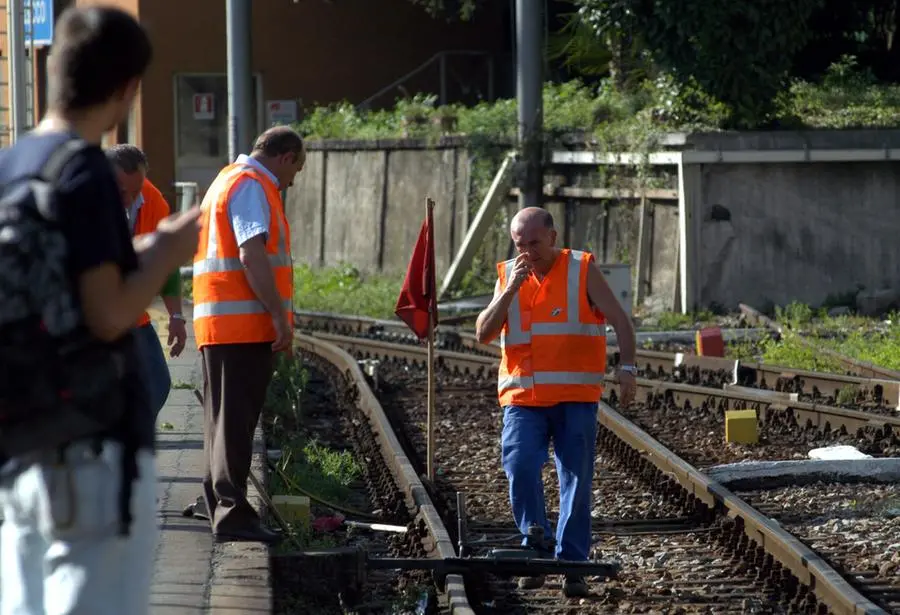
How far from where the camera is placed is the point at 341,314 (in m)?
22.0

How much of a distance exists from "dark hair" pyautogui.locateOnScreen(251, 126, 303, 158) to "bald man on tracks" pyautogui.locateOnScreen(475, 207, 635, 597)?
114cm

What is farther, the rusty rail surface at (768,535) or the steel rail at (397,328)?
the steel rail at (397,328)

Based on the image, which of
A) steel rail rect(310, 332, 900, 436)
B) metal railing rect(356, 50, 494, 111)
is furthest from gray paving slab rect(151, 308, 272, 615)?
metal railing rect(356, 50, 494, 111)

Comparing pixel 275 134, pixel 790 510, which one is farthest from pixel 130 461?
pixel 790 510

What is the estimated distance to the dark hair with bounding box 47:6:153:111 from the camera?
134 inches

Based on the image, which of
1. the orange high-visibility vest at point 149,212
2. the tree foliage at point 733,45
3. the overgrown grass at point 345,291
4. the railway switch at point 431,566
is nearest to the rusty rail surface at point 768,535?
the railway switch at point 431,566

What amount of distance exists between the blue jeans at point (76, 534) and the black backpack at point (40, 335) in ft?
0.22

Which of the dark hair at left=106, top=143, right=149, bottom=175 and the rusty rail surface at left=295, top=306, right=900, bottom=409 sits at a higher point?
the dark hair at left=106, top=143, right=149, bottom=175

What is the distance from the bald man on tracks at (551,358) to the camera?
7590 millimetres

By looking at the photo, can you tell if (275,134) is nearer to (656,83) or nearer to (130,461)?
(130,461)

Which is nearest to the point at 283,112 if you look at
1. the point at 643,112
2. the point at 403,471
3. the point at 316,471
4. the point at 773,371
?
the point at 643,112

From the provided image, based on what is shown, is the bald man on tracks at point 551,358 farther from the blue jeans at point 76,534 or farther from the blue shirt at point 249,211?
the blue jeans at point 76,534

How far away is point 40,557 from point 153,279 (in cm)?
63

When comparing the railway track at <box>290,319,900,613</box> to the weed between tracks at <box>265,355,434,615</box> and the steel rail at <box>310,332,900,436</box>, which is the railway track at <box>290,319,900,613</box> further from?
the weed between tracks at <box>265,355,434,615</box>
